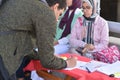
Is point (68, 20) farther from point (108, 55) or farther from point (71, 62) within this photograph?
point (71, 62)

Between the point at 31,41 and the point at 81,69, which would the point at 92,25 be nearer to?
the point at 81,69

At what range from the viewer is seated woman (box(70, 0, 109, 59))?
2848 millimetres

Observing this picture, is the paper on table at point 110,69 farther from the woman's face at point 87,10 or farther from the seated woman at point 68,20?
the seated woman at point 68,20

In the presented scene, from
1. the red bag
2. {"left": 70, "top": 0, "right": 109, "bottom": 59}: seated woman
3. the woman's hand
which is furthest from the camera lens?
{"left": 70, "top": 0, "right": 109, "bottom": 59}: seated woman

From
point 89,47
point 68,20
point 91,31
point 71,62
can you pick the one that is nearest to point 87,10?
point 91,31

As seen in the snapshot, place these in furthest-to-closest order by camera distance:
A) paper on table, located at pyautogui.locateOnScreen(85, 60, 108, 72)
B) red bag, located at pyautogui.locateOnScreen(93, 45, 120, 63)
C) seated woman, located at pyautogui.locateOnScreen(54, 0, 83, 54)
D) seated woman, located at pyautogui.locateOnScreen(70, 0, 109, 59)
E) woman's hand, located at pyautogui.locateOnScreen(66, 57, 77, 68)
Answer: seated woman, located at pyautogui.locateOnScreen(54, 0, 83, 54)
seated woman, located at pyautogui.locateOnScreen(70, 0, 109, 59)
red bag, located at pyautogui.locateOnScreen(93, 45, 120, 63)
paper on table, located at pyautogui.locateOnScreen(85, 60, 108, 72)
woman's hand, located at pyautogui.locateOnScreen(66, 57, 77, 68)

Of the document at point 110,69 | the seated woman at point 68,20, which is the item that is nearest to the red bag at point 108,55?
the document at point 110,69

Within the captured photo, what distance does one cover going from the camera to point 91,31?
114 inches

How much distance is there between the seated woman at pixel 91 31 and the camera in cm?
285

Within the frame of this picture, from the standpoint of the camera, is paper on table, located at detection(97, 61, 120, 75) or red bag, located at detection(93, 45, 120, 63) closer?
paper on table, located at detection(97, 61, 120, 75)

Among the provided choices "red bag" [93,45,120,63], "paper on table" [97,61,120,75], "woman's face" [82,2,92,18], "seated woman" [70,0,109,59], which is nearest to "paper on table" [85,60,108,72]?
"paper on table" [97,61,120,75]

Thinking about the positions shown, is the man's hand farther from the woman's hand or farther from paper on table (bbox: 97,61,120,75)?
the woman's hand

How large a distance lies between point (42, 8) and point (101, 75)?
28.2 inches

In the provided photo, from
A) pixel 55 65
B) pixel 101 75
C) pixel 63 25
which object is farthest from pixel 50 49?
pixel 63 25
